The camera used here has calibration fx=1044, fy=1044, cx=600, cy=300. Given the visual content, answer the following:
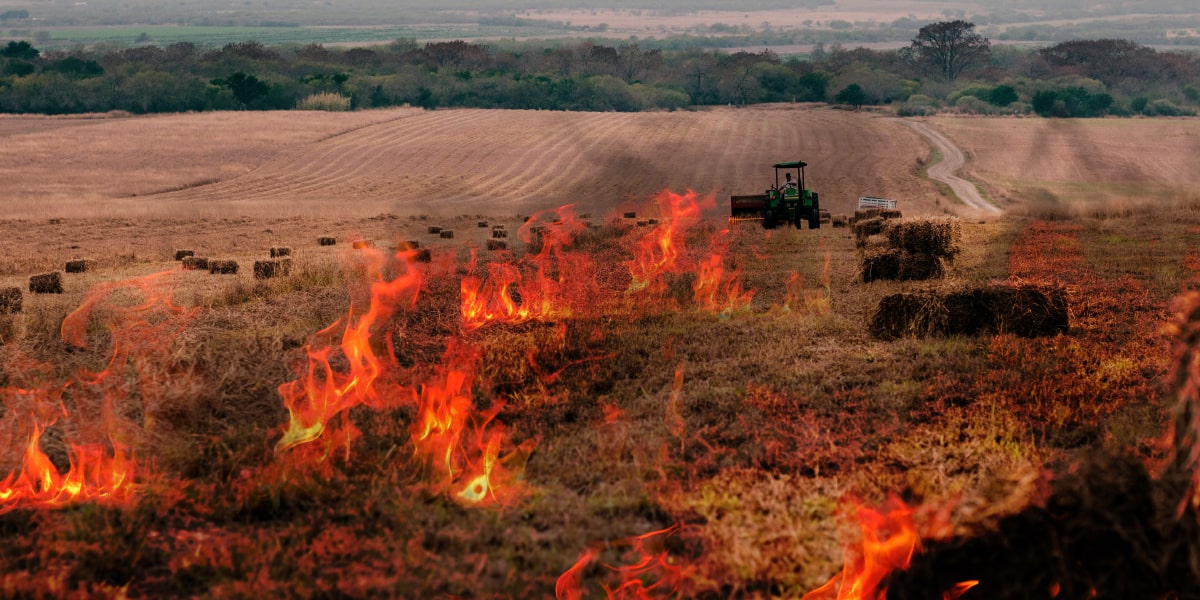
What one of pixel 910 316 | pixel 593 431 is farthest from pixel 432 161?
pixel 593 431

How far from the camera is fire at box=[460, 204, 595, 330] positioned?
1584 centimetres

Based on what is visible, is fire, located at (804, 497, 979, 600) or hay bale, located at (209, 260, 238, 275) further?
hay bale, located at (209, 260, 238, 275)

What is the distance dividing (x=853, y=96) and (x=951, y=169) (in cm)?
5225

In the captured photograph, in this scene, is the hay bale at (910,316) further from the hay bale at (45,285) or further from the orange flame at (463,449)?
the hay bale at (45,285)

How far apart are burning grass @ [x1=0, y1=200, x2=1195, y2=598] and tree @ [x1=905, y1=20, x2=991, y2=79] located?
151m

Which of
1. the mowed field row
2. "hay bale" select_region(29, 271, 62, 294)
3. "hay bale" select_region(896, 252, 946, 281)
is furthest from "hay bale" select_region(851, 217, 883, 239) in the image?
the mowed field row

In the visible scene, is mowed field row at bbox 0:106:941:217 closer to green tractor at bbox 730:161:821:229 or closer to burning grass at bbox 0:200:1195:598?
green tractor at bbox 730:161:821:229

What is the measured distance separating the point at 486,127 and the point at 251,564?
9002cm

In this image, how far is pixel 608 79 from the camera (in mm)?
140375

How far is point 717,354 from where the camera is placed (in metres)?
13.7

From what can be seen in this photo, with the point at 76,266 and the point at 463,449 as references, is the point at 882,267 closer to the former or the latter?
the point at 463,449

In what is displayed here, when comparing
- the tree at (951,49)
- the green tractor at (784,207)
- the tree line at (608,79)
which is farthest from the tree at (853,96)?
the green tractor at (784,207)

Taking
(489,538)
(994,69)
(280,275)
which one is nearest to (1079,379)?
(489,538)

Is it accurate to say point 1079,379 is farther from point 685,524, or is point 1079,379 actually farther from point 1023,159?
point 1023,159
